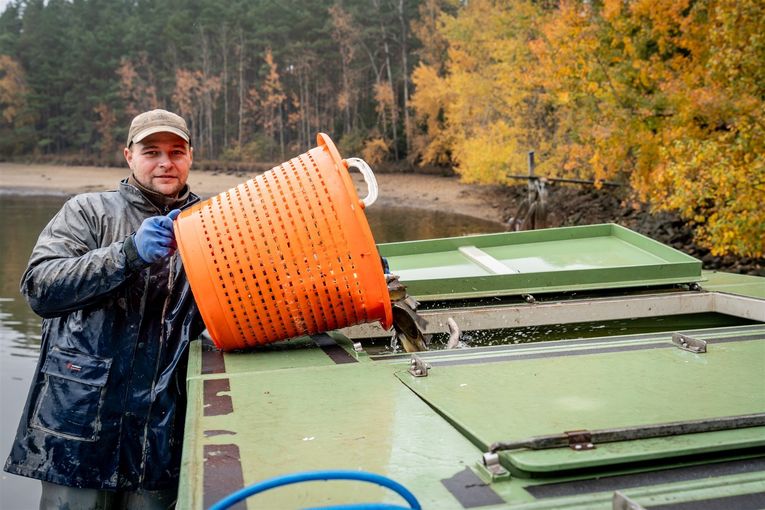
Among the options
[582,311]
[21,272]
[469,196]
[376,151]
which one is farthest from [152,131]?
[376,151]

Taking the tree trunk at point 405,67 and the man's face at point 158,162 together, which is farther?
the tree trunk at point 405,67

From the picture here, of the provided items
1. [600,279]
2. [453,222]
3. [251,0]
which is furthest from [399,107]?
[600,279]

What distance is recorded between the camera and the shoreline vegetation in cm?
1778

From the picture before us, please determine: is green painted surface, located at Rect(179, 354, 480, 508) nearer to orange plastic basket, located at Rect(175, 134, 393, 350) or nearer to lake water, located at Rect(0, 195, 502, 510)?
orange plastic basket, located at Rect(175, 134, 393, 350)

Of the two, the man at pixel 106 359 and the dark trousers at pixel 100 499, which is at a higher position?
the man at pixel 106 359

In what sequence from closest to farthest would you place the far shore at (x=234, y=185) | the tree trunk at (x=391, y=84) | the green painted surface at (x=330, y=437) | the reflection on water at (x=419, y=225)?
the green painted surface at (x=330, y=437) < the reflection on water at (x=419, y=225) < the far shore at (x=234, y=185) < the tree trunk at (x=391, y=84)

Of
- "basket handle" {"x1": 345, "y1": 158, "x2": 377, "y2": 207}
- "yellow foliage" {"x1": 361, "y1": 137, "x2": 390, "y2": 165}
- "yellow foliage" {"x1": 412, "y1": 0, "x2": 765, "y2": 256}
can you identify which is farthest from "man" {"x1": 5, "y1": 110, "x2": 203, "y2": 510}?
"yellow foliage" {"x1": 361, "y1": 137, "x2": 390, "y2": 165}

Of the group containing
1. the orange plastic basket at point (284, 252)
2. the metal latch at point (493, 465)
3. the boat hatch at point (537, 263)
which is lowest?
the boat hatch at point (537, 263)

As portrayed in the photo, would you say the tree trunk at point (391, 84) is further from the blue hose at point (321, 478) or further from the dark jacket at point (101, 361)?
the blue hose at point (321, 478)

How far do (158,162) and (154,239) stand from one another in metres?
0.56

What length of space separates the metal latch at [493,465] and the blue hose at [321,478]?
0.25 metres

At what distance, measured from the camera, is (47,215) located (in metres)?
31.3

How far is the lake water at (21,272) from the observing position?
7.48 meters

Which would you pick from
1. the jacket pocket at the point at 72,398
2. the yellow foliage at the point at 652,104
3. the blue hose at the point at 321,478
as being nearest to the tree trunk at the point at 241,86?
the yellow foliage at the point at 652,104
